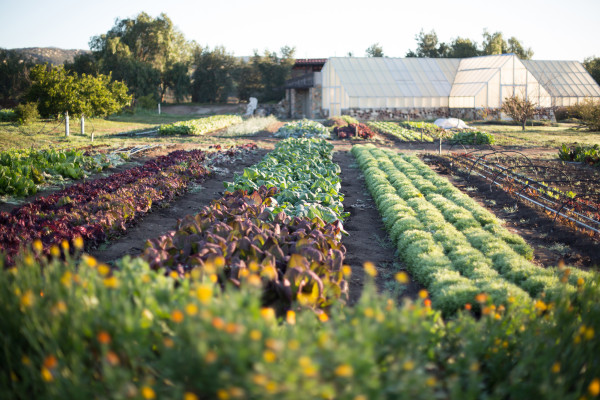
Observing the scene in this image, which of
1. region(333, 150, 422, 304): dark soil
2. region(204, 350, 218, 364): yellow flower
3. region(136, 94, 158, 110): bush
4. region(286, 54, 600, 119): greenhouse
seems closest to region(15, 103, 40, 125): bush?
region(136, 94, 158, 110): bush

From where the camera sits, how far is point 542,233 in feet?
24.4

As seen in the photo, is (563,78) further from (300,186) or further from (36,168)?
(36,168)

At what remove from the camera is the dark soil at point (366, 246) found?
5398 mm

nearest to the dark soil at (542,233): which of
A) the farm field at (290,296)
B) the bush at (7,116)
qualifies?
the farm field at (290,296)

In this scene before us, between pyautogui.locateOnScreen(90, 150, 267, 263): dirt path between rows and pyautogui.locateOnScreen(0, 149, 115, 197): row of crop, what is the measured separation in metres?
3.05

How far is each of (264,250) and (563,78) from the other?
127ft

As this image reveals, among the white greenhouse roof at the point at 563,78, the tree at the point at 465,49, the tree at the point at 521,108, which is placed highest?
the tree at the point at 465,49

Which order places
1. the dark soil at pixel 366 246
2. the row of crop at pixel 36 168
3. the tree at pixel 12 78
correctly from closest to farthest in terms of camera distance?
the dark soil at pixel 366 246, the row of crop at pixel 36 168, the tree at pixel 12 78

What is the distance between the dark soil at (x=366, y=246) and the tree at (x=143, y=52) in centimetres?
4119

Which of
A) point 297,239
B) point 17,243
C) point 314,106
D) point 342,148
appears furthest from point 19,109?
point 297,239

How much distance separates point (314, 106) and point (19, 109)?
2092 centimetres

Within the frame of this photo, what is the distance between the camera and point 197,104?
166ft

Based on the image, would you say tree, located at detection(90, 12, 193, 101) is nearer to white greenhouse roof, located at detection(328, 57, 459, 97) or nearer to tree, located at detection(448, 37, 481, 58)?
white greenhouse roof, located at detection(328, 57, 459, 97)

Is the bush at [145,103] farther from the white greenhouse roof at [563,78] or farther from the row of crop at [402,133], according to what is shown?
the white greenhouse roof at [563,78]
